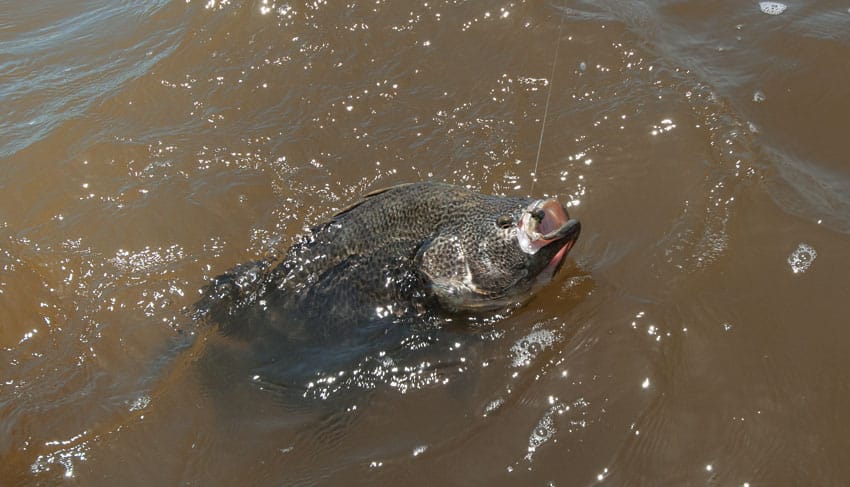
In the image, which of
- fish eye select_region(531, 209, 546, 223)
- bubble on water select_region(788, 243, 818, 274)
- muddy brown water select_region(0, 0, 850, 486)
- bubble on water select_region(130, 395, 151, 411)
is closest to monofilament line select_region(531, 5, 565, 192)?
muddy brown water select_region(0, 0, 850, 486)

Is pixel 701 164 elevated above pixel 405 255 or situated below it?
below

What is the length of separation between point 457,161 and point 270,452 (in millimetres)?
2556

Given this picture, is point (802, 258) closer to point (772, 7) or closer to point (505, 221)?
point (505, 221)

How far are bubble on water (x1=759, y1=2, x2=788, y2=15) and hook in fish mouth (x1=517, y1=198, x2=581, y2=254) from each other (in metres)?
3.61

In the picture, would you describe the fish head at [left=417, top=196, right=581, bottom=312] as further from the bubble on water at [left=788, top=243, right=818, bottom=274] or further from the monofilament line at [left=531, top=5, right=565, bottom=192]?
the bubble on water at [left=788, top=243, right=818, bottom=274]

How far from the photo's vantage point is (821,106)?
17.0ft

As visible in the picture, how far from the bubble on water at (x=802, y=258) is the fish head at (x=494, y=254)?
4.74ft

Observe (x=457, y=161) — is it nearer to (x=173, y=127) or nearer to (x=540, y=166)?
(x=540, y=166)

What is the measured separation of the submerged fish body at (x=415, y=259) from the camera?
4.01m

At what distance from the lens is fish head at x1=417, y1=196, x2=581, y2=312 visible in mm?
3922

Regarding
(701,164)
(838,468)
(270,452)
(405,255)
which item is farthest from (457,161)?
(838,468)

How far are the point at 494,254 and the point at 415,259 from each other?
49cm

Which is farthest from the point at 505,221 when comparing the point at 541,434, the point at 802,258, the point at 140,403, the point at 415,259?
the point at 140,403

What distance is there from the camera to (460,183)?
5.19 meters
